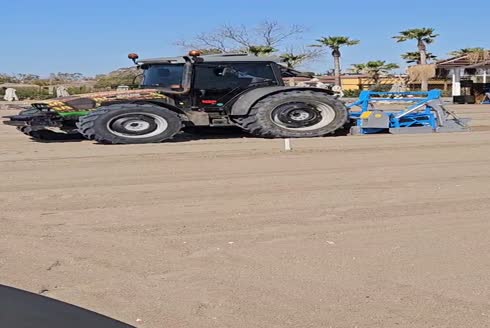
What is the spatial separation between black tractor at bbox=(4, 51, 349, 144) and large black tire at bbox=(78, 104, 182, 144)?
0.02 m

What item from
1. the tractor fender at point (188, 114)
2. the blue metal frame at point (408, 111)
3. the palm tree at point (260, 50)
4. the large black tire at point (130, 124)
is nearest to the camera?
the large black tire at point (130, 124)

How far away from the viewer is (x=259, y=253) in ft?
16.3

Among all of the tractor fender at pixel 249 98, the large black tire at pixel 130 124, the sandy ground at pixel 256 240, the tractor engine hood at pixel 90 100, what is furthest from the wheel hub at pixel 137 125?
the sandy ground at pixel 256 240

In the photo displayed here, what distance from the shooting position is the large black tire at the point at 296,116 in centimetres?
1236

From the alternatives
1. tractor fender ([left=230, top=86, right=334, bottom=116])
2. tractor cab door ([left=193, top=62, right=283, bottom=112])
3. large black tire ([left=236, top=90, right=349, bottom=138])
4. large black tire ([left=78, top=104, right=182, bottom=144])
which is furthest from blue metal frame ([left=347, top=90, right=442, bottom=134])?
large black tire ([left=78, top=104, right=182, bottom=144])

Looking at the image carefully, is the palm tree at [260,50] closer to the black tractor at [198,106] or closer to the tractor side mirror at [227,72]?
the black tractor at [198,106]

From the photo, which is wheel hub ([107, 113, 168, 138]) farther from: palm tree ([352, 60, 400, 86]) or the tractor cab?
palm tree ([352, 60, 400, 86])

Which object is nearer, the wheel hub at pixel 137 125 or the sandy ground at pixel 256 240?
the sandy ground at pixel 256 240

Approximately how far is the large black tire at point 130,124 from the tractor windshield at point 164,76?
2.69ft

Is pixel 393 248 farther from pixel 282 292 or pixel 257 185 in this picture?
pixel 257 185

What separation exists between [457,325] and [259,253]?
1.68m

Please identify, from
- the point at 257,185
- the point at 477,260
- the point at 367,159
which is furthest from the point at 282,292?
the point at 367,159

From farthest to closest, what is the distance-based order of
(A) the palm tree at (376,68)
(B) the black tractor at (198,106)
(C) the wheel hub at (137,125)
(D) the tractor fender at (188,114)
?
(A) the palm tree at (376,68) → (D) the tractor fender at (188,114) → (B) the black tractor at (198,106) → (C) the wheel hub at (137,125)

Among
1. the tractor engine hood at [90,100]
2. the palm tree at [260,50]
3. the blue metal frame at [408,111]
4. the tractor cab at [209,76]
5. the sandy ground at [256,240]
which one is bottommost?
the sandy ground at [256,240]
